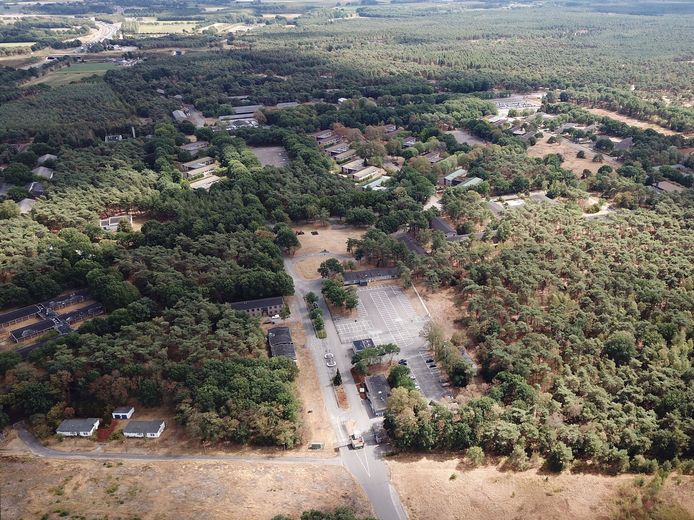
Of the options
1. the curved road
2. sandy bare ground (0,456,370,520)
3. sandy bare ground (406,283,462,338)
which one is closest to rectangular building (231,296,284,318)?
the curved road

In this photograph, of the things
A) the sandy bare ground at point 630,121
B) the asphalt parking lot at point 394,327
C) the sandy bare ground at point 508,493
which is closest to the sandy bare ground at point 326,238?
the asphalt parking lot at point 394,327

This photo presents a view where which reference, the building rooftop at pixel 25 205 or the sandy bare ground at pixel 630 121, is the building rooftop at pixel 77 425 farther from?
the sandy bare ground at pixel 630 121

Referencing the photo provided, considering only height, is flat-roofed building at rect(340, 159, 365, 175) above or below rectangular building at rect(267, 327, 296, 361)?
above

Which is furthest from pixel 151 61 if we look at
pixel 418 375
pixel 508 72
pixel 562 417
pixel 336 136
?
pixel 562 417

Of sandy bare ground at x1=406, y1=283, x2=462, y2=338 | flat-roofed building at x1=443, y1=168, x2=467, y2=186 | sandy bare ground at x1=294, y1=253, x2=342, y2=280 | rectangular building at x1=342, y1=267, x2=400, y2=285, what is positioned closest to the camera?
sandy bare ground at x1=406, y1=283, x2=462, y2=338

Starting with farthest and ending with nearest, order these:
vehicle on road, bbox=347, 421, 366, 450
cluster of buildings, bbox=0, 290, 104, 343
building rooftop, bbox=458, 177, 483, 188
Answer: building rooftop, bbox=458, 177, 483, 188, cluster of buildings, bbox=0, 290, 104, 343, vehicle on road, bbox=347, 421, 366, 450

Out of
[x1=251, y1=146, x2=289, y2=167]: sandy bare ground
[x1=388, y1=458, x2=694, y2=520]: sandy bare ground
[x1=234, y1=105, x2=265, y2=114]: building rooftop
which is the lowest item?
[x1=388, y1=458, x2=694, y2=520]: sandy bare ground

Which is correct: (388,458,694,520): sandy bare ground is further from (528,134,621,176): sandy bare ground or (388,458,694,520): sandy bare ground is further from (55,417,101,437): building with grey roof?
(528,134,621,176): sandy bare ground
